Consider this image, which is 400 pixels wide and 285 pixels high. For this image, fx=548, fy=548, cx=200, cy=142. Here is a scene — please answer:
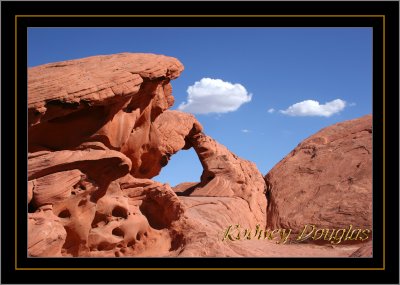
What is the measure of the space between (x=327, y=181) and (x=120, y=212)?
8552 mm

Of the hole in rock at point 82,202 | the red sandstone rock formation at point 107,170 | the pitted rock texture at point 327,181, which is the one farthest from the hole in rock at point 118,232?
the pitted rock texture at point 327,181

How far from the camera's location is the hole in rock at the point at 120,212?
11.0 metres

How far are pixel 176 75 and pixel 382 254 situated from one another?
20.6 ft

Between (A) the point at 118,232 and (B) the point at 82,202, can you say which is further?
(A) the point at 118,232

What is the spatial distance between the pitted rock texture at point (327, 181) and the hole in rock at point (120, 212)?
280 inches

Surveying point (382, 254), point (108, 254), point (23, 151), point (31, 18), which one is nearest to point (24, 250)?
point (23, 151)

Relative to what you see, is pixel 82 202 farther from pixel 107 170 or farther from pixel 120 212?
pixel 120 212

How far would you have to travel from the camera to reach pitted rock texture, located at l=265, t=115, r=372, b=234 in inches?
628

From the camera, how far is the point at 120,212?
36.3 ft

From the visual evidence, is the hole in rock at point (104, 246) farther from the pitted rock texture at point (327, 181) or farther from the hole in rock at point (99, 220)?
the pitted rock texture at point (327, 181)

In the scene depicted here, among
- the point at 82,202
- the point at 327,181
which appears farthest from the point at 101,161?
the point at 327,181

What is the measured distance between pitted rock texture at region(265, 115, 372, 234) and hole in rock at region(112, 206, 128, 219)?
23.3ft

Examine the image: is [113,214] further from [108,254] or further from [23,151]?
[23,151]

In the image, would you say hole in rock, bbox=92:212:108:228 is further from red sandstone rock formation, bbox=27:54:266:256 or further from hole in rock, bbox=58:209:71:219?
hole in rock, bbox=58:209:71:219
